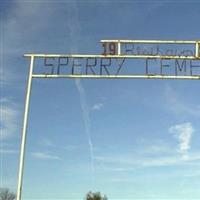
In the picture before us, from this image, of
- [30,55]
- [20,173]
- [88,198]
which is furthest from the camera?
[88,198]

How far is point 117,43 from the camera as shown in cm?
1870

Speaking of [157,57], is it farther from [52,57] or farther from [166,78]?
[52,57]

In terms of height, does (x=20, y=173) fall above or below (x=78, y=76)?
below

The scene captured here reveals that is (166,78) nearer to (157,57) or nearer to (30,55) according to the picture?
(157,57)

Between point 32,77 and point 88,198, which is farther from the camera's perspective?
point 88,198

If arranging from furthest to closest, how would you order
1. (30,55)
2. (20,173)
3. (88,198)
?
(88,198) < (30,55) < (20,173)

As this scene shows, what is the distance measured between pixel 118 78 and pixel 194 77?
2811 mm

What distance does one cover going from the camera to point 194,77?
18.4 meters

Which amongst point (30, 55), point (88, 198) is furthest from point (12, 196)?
point (30, 55)

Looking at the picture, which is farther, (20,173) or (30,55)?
(30,55)

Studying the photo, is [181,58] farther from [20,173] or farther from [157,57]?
[20,173]

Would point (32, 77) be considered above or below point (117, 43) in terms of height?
below

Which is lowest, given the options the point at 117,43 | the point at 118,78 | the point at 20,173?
the point at 20,173

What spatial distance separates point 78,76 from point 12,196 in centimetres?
6238
